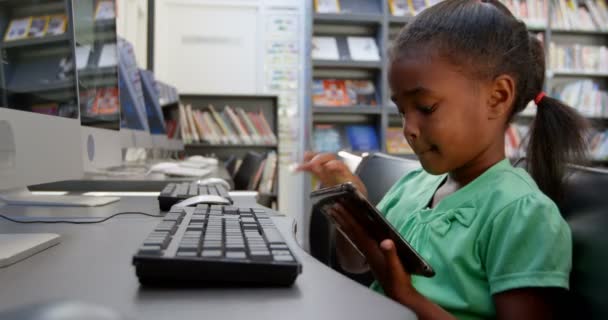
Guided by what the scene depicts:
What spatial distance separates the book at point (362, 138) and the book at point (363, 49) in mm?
557

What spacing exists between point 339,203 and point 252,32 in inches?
184

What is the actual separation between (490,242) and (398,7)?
11.8 feet

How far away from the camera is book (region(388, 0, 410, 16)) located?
4.02 metres

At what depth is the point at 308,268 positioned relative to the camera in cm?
50

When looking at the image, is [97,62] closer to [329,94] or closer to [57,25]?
[57,25]

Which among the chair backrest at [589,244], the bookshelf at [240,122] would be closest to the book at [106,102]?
the chair backrest at [589,244]

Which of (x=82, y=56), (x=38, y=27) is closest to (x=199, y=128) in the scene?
(x=82, y=56)

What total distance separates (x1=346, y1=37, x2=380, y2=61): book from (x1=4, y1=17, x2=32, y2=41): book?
3.35m

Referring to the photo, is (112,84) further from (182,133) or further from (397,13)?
(397,13)

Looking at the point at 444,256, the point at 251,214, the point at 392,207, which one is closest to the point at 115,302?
the point at 251,214

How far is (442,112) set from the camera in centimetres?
83

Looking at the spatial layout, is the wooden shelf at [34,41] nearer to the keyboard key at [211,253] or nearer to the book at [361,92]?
the keyboard key at [211,253]

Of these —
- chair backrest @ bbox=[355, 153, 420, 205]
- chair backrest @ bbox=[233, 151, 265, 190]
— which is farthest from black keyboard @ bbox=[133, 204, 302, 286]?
chair backrest @ bbox=[233, 151, 265, 190]

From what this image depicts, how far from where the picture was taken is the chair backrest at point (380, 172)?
1.26 m
